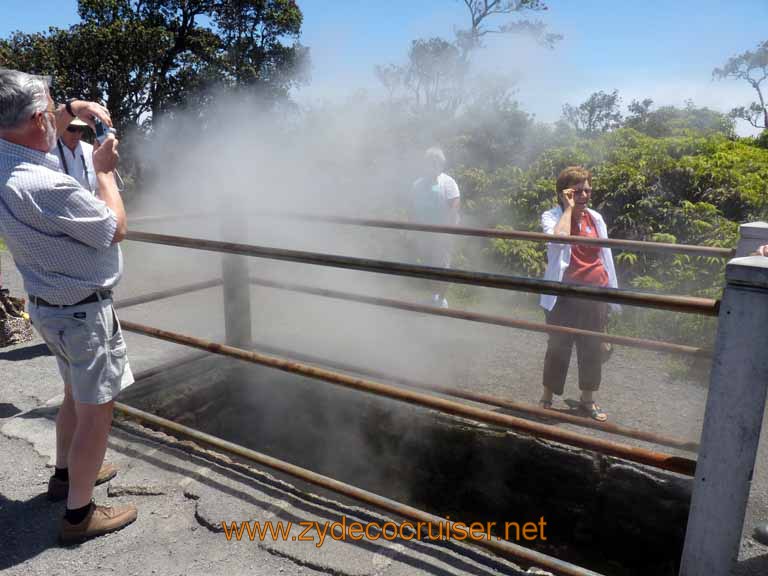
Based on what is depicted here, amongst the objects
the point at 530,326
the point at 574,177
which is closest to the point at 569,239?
the point at 530,326

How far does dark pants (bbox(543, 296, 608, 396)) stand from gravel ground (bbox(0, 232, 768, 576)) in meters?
0.39

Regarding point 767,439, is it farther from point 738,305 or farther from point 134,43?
point 134,43

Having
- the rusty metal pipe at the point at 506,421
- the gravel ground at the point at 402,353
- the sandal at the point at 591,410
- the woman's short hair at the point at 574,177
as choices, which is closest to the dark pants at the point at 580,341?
the sandal at the point at 591,410

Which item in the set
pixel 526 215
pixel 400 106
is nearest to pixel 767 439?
pixel 526 215

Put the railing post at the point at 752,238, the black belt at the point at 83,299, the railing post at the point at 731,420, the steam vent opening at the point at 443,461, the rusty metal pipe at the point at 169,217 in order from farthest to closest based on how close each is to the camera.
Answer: the rusty metal pipe at the point at 169,217 → the steam vent opening at the point at 443,461 → the railing post at the point at 752,238 → the black belt at the point at 83,299 → the railing post at the point at 731,420

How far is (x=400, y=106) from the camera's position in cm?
1391

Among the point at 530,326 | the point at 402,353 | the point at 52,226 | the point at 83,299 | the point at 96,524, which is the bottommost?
the point at 402,353

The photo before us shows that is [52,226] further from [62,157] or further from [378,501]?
[378,501]

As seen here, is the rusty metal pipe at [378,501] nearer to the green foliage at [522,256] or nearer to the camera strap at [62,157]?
the camera strap at [62,157]

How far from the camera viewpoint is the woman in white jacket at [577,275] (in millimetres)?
3365

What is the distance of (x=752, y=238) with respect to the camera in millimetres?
2393

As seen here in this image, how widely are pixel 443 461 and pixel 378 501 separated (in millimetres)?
1520

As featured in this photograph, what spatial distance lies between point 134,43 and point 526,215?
13.1 metres

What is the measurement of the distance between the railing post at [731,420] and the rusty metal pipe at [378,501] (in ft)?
1.00
